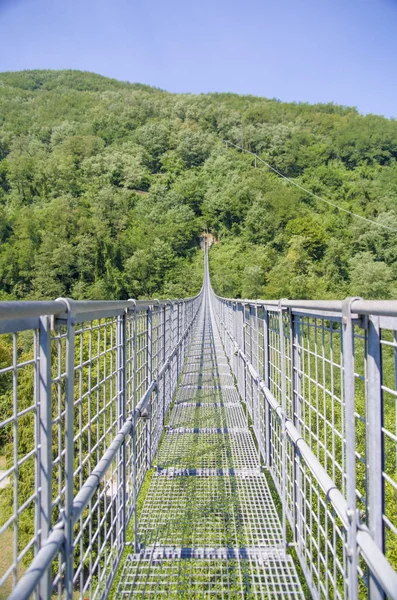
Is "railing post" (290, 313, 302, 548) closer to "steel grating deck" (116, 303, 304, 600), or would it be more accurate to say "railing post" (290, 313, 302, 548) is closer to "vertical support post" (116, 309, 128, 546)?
"steel grating deck" (116, 303, 304, 600)

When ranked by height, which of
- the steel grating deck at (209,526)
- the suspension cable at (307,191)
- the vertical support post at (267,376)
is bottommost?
the steel grating deck at (209,526)

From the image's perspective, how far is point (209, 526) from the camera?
208cm

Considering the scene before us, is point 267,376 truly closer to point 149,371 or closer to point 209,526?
point 149,371

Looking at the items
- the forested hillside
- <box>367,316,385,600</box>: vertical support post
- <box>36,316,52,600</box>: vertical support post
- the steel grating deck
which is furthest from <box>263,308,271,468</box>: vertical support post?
the forested hillside

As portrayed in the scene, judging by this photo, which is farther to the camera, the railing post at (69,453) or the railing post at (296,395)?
the railing post at (296,395)

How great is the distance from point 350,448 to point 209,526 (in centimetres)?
→ 133

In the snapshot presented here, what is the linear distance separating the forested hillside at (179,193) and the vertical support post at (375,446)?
1474 inches

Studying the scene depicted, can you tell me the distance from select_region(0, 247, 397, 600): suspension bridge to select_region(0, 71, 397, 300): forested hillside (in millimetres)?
35941

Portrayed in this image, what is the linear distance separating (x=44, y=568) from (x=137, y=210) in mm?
64054

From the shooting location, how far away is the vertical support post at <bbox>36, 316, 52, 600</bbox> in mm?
896

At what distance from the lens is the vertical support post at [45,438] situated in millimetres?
896

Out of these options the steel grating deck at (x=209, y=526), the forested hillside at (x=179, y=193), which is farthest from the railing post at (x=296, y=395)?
the forested hillside at (x=179, y=193)

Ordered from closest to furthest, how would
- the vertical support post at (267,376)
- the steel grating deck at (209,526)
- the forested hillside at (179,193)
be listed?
the steel grating deck at (209,526) < the vertical support post at (267,376) < the forested hillside at (179,193)

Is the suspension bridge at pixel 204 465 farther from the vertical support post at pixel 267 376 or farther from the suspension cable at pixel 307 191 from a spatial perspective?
the suspension cable at pixel 307 191
